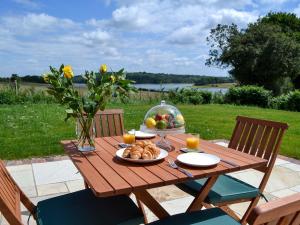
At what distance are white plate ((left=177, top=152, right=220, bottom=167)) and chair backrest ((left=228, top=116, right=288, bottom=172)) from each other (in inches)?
27.0

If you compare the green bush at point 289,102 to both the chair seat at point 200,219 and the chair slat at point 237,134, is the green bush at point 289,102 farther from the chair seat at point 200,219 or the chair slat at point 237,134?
the chair seat at point 200,219

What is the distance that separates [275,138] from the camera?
277cm

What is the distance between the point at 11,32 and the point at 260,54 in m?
15.7

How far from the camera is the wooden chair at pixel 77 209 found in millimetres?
2062

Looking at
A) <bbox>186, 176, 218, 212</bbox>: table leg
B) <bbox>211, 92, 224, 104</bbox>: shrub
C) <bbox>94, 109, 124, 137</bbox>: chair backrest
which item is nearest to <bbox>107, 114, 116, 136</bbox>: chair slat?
<bbox>94, 109, 124, 137</bbox>: chair backrest

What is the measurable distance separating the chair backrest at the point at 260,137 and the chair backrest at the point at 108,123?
127 cm

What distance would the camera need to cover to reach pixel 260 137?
9.56 feet

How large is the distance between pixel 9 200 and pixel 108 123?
1.70 meters

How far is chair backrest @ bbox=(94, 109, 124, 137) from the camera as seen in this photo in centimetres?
352

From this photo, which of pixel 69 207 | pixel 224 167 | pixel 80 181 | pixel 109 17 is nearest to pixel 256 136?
pixel 224 167

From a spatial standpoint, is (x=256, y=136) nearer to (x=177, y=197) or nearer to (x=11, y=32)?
(x=177, y=197)

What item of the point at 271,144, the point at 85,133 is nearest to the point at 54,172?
the point at 85,133

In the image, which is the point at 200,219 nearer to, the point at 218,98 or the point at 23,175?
the point at 23,175

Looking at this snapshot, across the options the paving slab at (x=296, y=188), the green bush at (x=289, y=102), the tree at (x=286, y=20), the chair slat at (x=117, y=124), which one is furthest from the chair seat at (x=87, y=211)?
the tree at (x=286, y=20)
